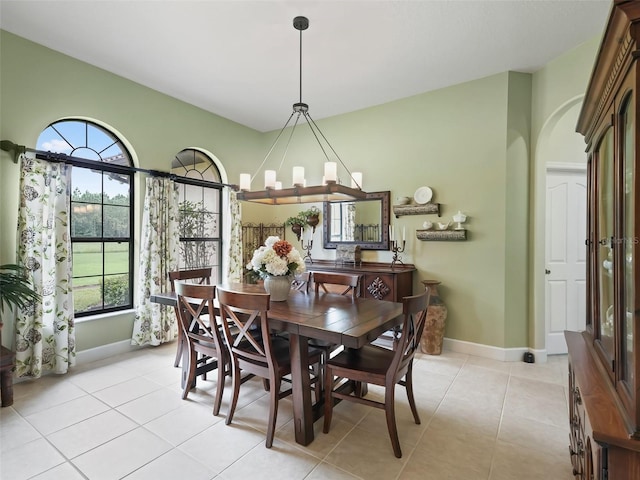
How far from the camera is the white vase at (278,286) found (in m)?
2.70

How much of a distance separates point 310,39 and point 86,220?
9.91 ft

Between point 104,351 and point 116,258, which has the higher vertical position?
point 116,258

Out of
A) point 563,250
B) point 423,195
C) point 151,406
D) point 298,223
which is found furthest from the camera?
point 298,223

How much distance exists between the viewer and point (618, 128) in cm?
122

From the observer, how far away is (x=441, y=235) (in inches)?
150

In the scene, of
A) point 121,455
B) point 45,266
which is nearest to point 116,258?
point 45,266

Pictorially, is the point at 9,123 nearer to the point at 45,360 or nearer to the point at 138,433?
the point at 45,360

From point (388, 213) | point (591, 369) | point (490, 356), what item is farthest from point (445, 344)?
point (591, 369)

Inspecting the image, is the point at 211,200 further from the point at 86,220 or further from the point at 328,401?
the point at 328,401

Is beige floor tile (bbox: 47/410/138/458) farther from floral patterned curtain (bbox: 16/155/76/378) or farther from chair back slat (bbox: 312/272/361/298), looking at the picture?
chair back slat (bbox: 312/272/361/298)

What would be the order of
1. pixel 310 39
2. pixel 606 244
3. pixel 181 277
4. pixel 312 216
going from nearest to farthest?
pixel 606 244 → pixel 310 39 → pixel 181 277 → pixel 312 216

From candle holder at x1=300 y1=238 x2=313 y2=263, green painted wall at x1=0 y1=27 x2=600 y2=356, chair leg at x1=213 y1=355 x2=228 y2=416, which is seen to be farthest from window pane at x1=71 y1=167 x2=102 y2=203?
candle holder at x1=300 y1=238 x2=313 y2=263

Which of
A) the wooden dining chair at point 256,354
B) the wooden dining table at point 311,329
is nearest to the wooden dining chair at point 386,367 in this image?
the wooden dining table at point 311,329

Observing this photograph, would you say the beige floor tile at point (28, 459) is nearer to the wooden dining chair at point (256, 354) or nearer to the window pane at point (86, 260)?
the wooden dining chair at point (256, 354)
